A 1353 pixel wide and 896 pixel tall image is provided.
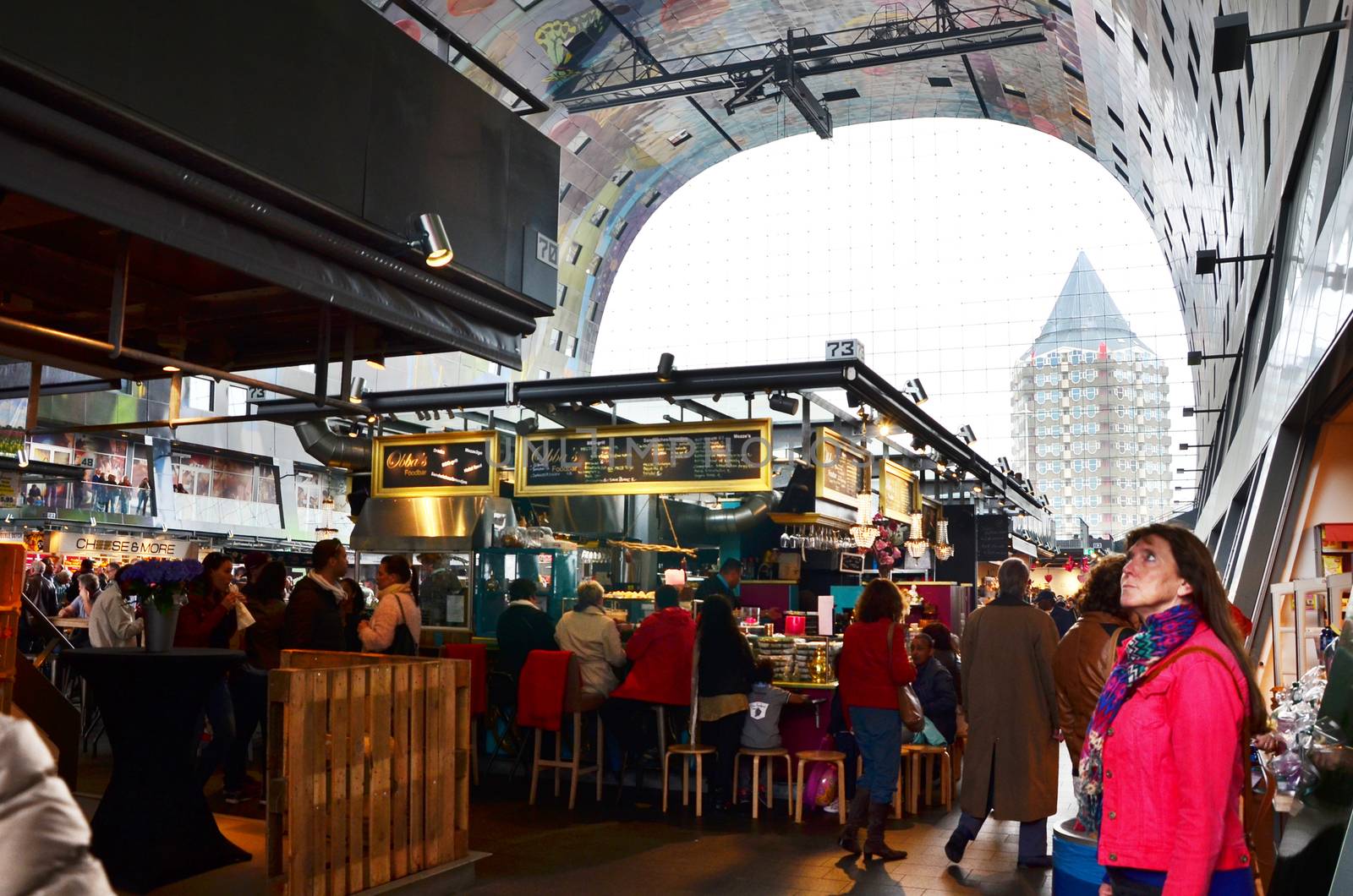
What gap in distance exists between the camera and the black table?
15.6ft

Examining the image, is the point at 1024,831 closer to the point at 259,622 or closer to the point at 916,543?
the point at 259,622

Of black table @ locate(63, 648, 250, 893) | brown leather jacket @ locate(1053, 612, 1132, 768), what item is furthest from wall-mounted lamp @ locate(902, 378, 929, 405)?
black table @ locate(63, 648, 250, 893)

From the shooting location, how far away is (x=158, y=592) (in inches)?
194

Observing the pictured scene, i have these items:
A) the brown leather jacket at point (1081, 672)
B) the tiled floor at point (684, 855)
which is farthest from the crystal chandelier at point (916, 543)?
the brown leather jacket at point (1081, 672)

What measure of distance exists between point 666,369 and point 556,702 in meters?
2.56

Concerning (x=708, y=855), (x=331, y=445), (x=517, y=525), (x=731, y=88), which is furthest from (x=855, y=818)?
(x=731, y=88)

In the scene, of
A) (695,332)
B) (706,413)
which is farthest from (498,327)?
(695,332)

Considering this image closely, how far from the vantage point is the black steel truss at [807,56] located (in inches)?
770

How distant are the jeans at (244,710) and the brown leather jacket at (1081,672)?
4.50 metres

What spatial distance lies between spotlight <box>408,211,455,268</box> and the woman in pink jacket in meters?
2.39

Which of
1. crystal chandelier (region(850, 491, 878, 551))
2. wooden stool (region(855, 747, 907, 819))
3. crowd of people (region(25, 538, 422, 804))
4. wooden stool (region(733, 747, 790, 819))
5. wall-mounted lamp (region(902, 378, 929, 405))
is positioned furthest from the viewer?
crystal chandelier (region(850, 491, 878, 551))

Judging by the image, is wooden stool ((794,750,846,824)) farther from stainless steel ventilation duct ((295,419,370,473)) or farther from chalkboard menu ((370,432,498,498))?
stainless steel ventilation duct ((295,419,370,473))

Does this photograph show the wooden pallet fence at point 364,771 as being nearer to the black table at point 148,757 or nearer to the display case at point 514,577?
the black table at point 148,757

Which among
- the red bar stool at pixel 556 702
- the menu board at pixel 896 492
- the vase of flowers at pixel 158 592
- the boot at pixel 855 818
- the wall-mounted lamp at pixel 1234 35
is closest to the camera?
the wall-mounted lamp at pixel 1234 35
